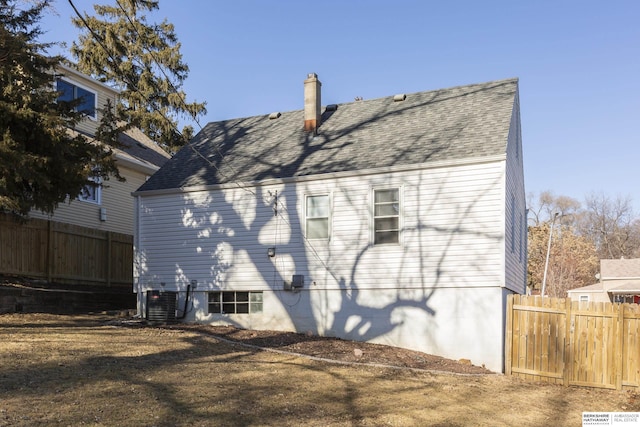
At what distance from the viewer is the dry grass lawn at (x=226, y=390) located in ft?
25.7

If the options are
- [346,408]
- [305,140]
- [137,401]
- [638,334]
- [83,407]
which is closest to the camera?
[83,407]

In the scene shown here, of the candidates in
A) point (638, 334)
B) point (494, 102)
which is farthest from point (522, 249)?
point (638, 334)

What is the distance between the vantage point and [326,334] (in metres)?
15.4

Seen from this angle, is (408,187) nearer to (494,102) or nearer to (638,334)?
(494,102)

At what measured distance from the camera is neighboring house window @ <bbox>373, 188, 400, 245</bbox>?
15.0 m

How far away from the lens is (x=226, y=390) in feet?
30.2

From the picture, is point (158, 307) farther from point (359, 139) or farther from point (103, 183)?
point (359, 139)

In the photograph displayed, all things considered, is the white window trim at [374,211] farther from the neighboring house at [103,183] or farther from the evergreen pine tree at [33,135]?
the neighboring house at [103,183]

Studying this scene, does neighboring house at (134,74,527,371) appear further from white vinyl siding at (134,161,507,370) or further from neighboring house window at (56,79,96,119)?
neighboring house window at (56,79,96,119)

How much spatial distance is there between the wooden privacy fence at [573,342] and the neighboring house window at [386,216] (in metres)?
3.27

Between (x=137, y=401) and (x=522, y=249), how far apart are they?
44.6ft

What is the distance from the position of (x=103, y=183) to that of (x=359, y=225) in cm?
1066

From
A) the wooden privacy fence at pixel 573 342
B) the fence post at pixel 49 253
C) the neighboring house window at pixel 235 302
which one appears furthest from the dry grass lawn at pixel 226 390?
the fence post at pixel 49 253

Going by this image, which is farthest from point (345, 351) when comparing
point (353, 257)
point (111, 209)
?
point (111, 209)
